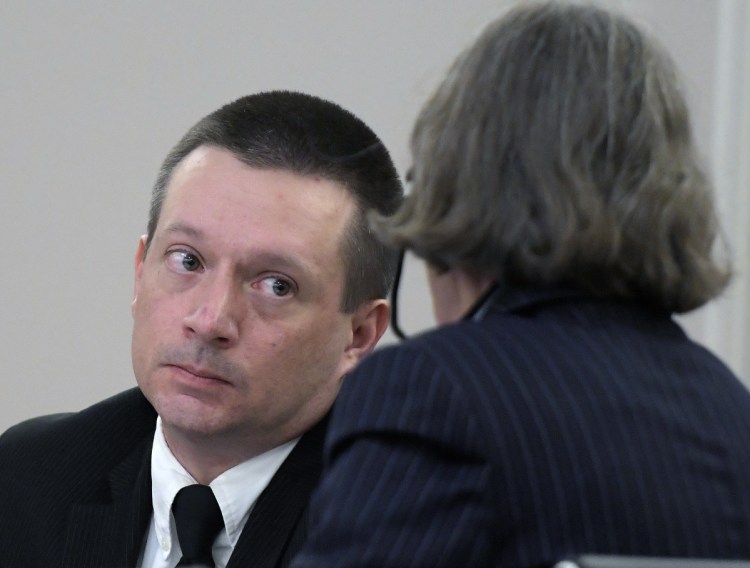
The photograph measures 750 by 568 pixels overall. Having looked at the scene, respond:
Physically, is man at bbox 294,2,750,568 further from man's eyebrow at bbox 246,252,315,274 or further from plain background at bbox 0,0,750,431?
plain background at bbox 0,0,750,431

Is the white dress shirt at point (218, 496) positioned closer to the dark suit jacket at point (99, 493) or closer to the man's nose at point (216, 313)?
the dark suit jacket at point (99, 493)

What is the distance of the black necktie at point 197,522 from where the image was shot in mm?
1928

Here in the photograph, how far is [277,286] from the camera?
6.49 ft

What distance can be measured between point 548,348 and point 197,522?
36.7 inches

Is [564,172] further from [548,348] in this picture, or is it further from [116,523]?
[116,523]

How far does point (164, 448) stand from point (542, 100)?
107 centimetres

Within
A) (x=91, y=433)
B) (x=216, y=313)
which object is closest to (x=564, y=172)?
(x=216, y=313)

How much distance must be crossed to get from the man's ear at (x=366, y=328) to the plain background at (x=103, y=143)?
129cm

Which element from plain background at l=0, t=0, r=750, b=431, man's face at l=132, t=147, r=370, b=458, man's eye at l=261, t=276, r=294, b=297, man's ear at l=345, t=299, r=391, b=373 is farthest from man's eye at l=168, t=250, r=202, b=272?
plain background at l=0, t=0, r=750, b=431

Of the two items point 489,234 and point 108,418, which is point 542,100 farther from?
point 108,418

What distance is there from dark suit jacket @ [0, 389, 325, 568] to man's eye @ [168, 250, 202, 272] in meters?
0.33

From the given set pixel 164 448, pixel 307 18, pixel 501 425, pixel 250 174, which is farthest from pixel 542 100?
pixel 307 18

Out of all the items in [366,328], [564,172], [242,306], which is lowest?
[366,328]

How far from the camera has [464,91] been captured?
4.17 ft
